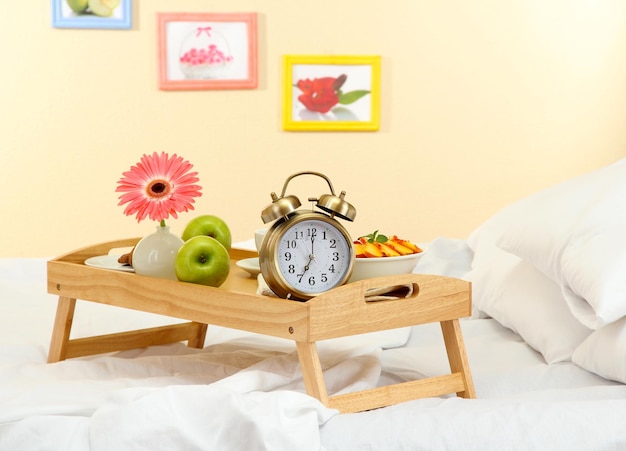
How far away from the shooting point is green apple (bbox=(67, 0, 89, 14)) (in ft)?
12.7

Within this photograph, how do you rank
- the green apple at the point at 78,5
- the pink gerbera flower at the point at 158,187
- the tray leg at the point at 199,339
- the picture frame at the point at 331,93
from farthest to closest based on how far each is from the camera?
the picture frame at the point at 331,93, the green apple at the point at 78,5, the tray leg at the point at 199,339, the pink gerbera flower at the point at 158,187

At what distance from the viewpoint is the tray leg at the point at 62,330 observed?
1.65m

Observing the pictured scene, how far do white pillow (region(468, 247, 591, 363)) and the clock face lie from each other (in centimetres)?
53

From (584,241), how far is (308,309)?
0.62m

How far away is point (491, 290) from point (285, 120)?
2.16 metres

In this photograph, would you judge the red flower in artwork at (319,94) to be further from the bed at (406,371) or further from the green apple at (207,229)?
the green apple at (207,229)

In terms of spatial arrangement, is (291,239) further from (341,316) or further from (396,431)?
(396,431)

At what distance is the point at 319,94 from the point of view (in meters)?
4.03

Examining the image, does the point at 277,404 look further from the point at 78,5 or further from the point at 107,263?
the point at 78,5

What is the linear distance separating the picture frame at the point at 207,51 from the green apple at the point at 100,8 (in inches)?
8.9

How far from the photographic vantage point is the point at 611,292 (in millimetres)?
1447

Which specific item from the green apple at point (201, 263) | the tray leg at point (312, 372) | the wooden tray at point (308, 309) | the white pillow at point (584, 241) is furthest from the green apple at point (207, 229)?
the white pillow at point (584, 241)

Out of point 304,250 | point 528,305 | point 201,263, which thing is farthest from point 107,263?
point 528,305

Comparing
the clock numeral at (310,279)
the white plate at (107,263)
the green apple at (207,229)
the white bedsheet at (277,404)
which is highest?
the green apple at (207,229)
